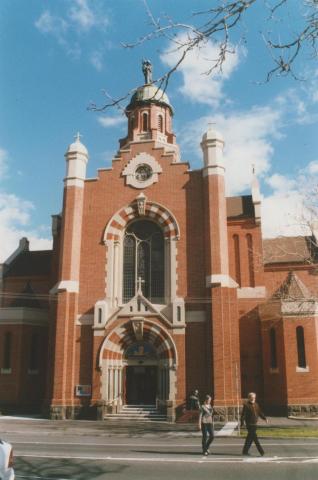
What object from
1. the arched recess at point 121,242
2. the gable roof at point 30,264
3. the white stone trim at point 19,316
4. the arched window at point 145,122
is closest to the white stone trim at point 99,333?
the arched recess at point 121,242

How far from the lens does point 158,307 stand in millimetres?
25297

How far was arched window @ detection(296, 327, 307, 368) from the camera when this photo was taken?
2481 cm

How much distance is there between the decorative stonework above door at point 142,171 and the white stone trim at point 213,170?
2.71 m

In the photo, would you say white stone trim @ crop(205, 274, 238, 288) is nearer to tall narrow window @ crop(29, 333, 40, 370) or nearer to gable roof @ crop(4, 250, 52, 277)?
tall narrow window @ crop(29, 333, 40, 370)

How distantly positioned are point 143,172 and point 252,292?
9.42 meters

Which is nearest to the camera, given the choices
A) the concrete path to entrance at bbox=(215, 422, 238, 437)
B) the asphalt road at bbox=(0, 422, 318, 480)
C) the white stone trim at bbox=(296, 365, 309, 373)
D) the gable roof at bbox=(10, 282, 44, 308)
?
the asphalt road at bbox=(0, 422, 318, 480)

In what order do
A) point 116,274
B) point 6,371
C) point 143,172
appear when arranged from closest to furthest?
point 116,274
point 6,371
point 143,172

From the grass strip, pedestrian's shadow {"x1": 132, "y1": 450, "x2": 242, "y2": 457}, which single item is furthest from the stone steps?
pedestrian's shadow {"x1": 132, "y1": 450, "x2": 242, "y2": 457}

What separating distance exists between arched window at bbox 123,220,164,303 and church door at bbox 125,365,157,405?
12.2ft

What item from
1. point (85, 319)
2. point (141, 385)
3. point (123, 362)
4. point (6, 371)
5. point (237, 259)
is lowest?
point (141, 385)

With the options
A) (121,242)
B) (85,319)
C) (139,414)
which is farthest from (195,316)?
(121,242)

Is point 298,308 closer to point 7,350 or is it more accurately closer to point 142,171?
point 142,171

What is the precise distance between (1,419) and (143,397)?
23.7 ft

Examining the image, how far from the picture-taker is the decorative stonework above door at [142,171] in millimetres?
27922
